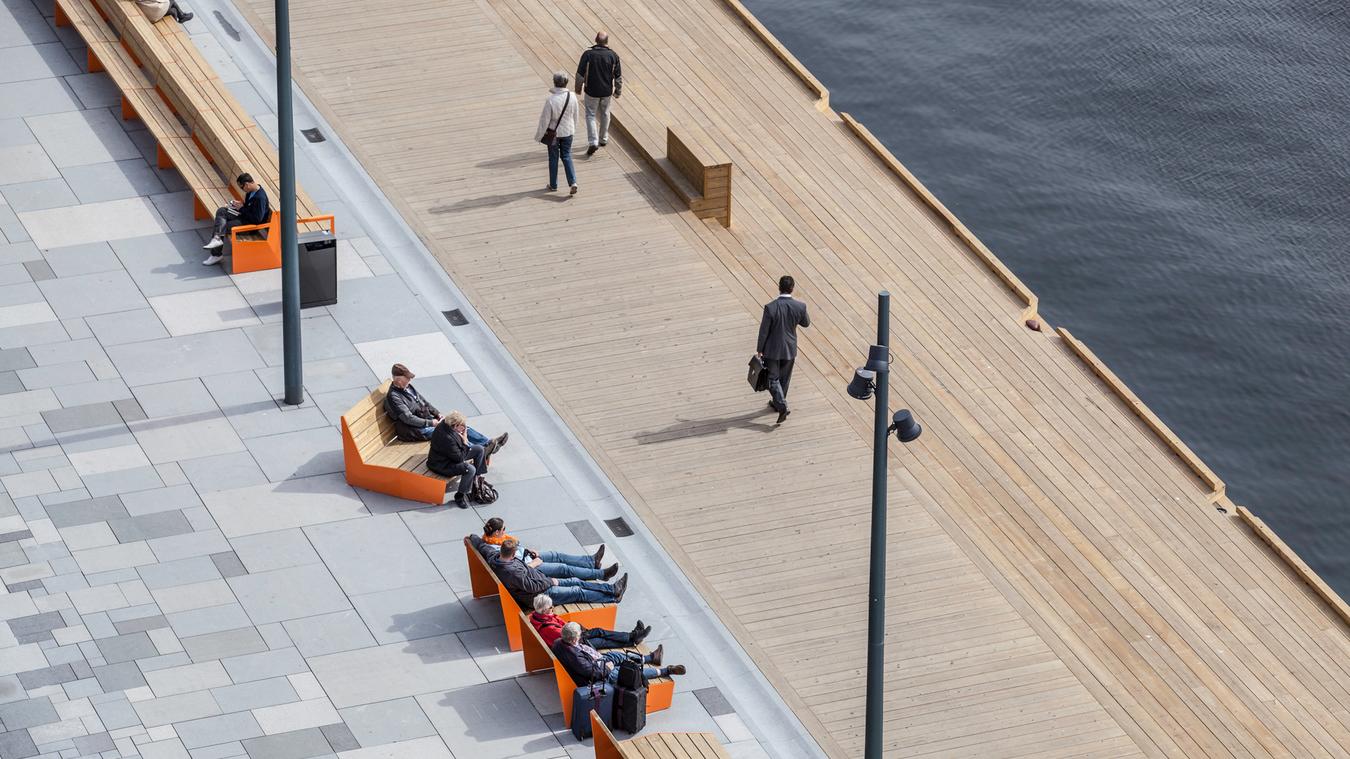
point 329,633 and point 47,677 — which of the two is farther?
point 329,633

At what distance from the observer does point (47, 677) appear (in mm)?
21031

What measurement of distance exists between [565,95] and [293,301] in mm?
5197

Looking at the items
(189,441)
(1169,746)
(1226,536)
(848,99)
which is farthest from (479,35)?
(1169,746)

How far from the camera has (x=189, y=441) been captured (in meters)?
24.2

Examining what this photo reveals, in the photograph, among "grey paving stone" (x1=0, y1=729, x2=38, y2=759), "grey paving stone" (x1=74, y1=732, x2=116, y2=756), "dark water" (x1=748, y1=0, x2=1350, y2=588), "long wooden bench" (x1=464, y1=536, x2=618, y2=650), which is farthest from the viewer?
"dark water" (x1=748, y1=0, x2=1350, y2=588)

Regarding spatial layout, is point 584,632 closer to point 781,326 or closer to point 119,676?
point 119,676

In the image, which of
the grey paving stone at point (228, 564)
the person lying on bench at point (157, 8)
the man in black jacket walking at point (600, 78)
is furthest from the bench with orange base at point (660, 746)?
the person lying on bench at point (157, 8)

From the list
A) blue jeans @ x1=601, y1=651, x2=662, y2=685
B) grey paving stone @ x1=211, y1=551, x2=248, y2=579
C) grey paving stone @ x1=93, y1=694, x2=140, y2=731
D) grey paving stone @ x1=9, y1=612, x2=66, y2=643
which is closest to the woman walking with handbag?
grey paving stone @ x1=211, y1=551, x2=248, y2=579

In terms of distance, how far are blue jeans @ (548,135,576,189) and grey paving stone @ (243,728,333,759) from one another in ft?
31.6

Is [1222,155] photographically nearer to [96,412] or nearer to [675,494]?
[675,494]

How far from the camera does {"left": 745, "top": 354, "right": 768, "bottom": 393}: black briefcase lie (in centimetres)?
2473

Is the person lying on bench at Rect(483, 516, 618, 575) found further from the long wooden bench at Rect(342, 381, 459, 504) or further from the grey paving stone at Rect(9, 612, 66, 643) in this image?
the grey paving stone at Rect(9, 612, 66, 643)

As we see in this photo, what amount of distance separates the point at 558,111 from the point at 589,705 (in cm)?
941

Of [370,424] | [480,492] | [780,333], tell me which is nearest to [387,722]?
[480,492]
